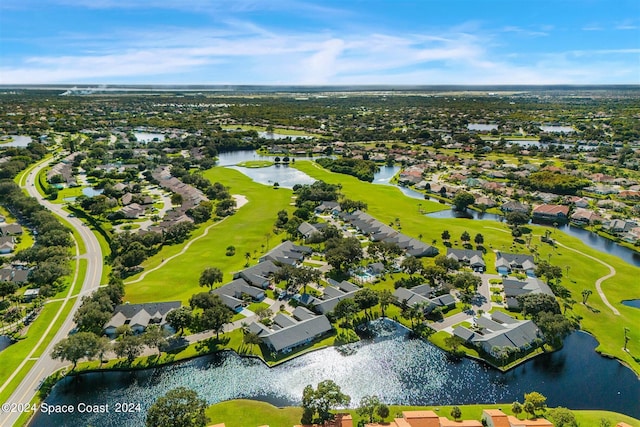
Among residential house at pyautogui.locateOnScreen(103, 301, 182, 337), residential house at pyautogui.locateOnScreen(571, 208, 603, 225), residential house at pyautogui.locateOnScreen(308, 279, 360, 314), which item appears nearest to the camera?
residential house at pyautogui.locateOnScreen(103, 301, 182, 337)

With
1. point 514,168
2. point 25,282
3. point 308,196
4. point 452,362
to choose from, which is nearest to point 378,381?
point 452,362

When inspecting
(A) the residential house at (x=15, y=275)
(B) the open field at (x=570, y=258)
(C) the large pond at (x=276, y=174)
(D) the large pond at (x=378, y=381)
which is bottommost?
(C) the large pond at (x=276, y=174)

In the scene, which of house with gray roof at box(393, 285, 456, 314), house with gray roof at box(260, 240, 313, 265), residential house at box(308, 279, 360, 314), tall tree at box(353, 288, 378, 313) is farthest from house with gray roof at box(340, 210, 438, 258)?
tall tree at box(353, 288, 378, 313)

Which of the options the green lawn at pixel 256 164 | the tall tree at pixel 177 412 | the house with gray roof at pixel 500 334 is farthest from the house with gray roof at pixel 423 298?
the green lawn at pixel 256 164

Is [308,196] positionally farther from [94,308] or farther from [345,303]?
[94,308]

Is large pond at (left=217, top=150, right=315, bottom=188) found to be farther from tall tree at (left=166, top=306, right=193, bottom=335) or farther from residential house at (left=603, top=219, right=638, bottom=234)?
residential house at (left=603, top=219, right=638, bottom=234)

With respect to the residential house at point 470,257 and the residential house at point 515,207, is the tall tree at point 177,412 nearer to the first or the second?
the residential house at point 470,257
